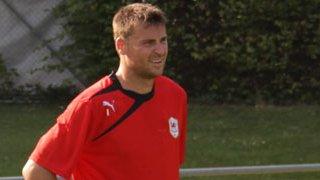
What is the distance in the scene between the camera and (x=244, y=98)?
39.6 feet

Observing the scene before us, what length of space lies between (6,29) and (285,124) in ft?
15.1

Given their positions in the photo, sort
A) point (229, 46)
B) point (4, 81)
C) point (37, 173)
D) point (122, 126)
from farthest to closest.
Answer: point (4, 81), point (229, 46), point (122, 126), point (37, 173)

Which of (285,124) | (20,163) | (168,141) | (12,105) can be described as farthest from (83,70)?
(168,141)

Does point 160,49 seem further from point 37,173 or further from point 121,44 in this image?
point 37,173

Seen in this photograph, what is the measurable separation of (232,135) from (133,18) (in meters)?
6.53

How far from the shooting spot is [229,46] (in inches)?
470

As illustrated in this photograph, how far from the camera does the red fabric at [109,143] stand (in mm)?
3213

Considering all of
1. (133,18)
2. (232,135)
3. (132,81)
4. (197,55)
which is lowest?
(232,135)

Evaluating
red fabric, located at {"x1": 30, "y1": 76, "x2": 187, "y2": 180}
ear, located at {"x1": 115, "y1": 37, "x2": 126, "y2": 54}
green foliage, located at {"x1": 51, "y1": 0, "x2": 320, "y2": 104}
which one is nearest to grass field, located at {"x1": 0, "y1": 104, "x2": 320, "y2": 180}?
green foliage, located at {"x1": 51, "y1": 0, "x2": 320, "y2": 104}

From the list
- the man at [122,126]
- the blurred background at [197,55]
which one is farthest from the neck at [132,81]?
the blurred background at [197,55]

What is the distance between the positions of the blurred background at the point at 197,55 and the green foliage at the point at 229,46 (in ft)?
0.04

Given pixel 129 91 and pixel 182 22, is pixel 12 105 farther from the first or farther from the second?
pixel 129 91

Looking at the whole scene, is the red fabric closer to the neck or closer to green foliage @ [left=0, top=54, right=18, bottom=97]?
the neck

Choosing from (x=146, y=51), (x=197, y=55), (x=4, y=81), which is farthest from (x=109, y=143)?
(x=4, y=81)
